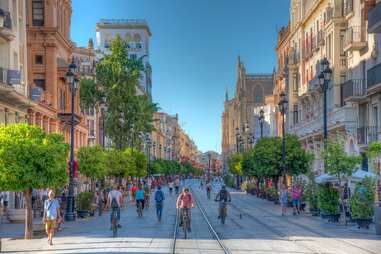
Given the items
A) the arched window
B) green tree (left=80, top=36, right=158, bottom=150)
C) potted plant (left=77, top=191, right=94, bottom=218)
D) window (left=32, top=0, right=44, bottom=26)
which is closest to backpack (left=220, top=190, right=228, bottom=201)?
potted plant (left=77, top=191, right=94, bottom=218)

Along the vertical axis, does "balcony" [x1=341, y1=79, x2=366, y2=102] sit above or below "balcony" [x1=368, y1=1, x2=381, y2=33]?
below

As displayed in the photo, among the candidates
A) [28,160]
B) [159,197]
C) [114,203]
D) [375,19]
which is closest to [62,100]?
[159,197]

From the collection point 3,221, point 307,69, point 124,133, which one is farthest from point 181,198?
point 124,133

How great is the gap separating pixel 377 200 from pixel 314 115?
107ft

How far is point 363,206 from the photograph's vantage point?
28.5 m

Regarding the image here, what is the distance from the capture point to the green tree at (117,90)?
69.5m

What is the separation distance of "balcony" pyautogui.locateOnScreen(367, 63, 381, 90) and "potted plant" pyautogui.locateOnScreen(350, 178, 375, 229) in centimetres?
1010

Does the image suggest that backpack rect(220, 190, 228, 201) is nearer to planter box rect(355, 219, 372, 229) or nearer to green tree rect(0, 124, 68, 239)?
planter box rect(355, 219, 372, 229)

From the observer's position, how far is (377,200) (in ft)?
93.0

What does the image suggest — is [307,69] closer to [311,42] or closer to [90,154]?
[311,42]

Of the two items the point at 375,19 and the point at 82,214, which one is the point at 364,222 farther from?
the point at 82,214

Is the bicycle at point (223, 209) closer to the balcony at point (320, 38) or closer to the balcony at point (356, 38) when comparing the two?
the balcony at point (356, 38)

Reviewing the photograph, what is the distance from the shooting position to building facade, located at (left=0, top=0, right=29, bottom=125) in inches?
1566

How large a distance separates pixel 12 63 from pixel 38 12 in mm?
14316
